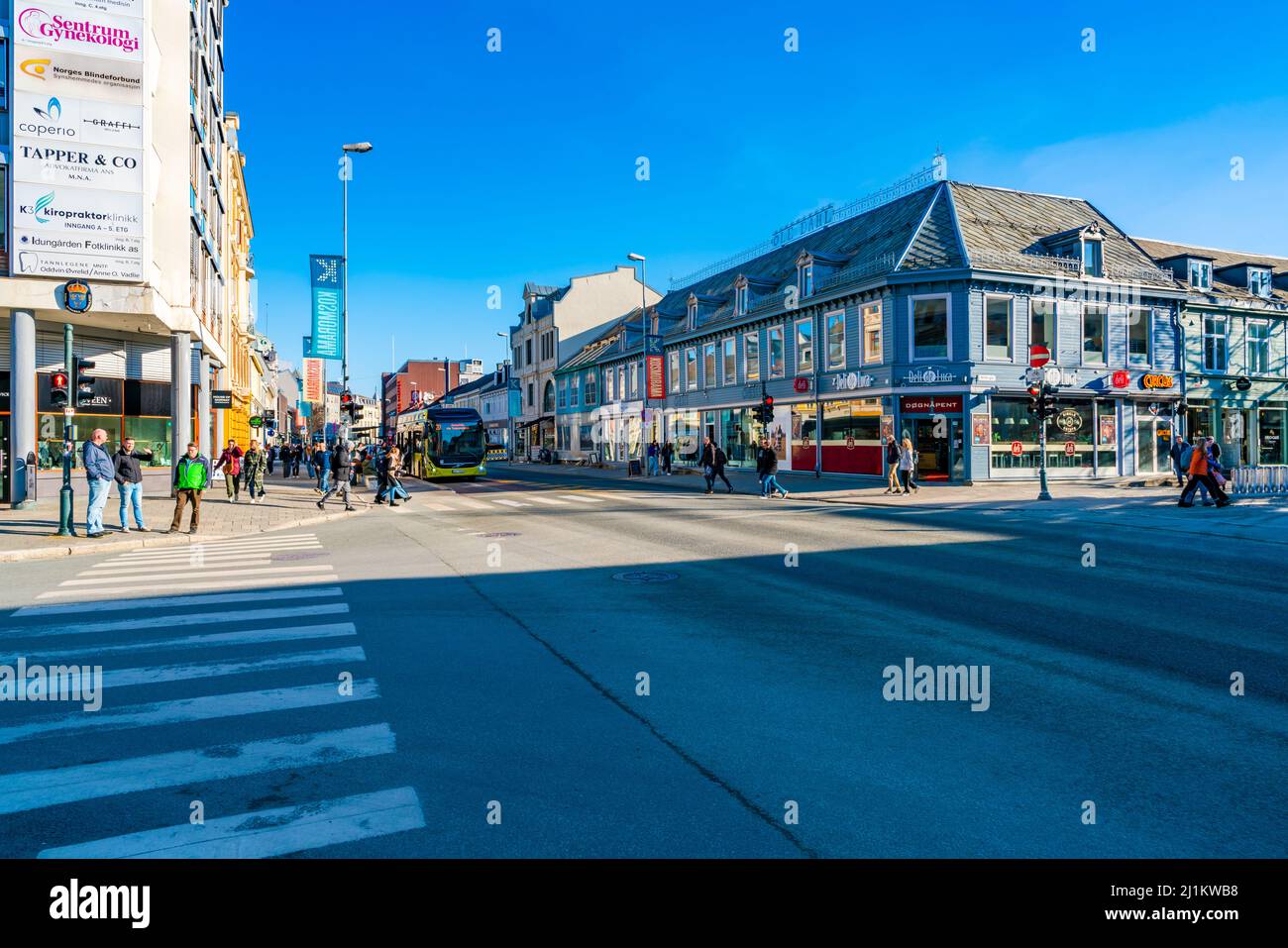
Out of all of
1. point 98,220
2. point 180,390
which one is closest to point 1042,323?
point 180,390

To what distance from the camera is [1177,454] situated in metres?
29.5

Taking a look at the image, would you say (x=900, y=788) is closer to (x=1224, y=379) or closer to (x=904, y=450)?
(x=904, y=450)

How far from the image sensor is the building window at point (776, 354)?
1463 inches

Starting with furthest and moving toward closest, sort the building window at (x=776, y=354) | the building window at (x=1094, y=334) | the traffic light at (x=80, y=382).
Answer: the building window at (x=776, y=354)
the building window at (x=1094, y=334)
the traffic light at (x=80, y=382)

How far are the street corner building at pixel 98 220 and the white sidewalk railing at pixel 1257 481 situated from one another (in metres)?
29.6

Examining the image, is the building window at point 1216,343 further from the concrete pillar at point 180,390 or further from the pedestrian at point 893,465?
the concrete pillar at point 180,390

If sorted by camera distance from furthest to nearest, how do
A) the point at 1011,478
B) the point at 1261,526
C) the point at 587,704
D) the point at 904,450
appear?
the point at 1011,478, the point at 904,450, the point at 1261,526, the point at 587,704

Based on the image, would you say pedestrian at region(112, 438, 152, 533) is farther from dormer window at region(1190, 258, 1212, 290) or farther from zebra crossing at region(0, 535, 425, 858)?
dormer window at region(1190, 258, 1212, 290)

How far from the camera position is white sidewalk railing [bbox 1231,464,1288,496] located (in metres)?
21.9

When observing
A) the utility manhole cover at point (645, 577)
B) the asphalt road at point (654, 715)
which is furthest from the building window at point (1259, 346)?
the utility manhole cover at point (645, 577)

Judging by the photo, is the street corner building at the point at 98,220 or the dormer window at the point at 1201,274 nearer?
the street corner building at the point at 98,220
